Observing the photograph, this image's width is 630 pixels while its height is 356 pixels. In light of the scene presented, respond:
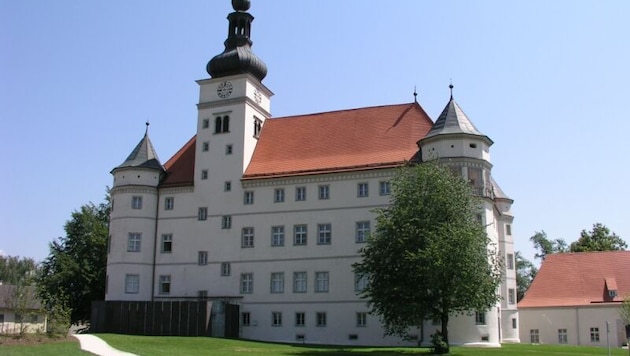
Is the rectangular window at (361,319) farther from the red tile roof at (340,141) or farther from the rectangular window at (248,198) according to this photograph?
the rectangular window at (248,198)

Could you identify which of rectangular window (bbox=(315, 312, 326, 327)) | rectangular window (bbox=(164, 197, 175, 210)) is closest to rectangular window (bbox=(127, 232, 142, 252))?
rectangular window (bbox=(164, 197, 175, 210))

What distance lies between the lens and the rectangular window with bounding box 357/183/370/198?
41.8m

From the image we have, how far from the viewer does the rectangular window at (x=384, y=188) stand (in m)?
41.2

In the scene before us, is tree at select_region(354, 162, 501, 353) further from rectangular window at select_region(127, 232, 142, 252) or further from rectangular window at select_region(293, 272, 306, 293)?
rectangular window at select_region(127, 232, 142, 252)

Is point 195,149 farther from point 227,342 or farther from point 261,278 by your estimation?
point 227,342

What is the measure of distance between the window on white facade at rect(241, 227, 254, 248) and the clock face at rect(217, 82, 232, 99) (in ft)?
31.8

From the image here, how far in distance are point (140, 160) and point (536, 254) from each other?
52506 millimetres

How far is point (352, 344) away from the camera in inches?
1577

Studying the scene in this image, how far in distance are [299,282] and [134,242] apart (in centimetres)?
1186

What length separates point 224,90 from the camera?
1865 inches

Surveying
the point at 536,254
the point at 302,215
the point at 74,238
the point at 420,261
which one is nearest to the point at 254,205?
the point at 302,215

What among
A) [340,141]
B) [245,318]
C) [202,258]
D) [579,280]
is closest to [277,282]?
[245,318]

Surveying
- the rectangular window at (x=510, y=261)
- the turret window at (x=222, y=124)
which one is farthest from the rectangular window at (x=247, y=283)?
the rectangular window at (x=510, y=261)

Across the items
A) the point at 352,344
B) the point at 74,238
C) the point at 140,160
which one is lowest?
the point at 352,344
